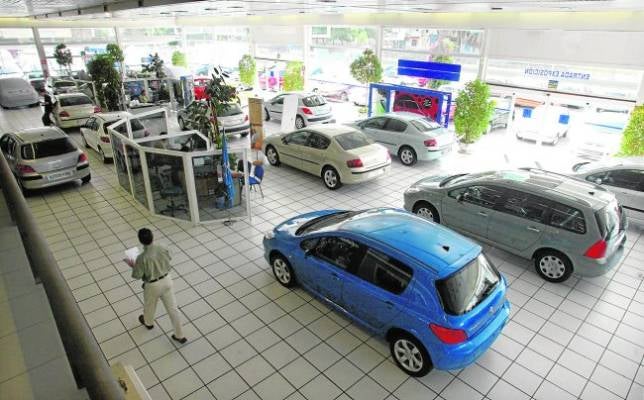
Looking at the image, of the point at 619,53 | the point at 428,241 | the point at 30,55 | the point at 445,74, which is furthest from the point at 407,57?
the point at 30,55

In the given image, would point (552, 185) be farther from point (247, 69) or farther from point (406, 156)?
point (247, 69)

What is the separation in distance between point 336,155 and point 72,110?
36.8ft

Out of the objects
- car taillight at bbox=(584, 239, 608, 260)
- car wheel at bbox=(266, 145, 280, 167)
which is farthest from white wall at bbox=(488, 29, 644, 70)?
car wheel at bbox=(266, 145, 280, 167)

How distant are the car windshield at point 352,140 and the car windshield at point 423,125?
7.14ft

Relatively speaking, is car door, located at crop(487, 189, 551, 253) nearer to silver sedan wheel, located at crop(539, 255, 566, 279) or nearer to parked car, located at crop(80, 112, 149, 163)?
silver sedan wheel, located at crop(539, 255, 566, 279)

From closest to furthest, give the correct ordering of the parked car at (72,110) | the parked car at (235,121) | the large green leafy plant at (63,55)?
1. the parked car at (235,121)
2. the parked car at (72,110)
3. the large green leafy plant at (63,55)

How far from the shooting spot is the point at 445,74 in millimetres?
14289

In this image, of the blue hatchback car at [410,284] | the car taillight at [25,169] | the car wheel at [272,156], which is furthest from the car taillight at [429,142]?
the car taillight at [25,169]

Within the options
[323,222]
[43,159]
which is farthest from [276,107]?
[323,222]

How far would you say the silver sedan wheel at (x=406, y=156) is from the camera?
11.9 metres

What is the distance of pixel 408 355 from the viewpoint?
15.5 feet

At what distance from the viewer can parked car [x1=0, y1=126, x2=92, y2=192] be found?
920 centimetres

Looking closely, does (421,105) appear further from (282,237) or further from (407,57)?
(282,237)

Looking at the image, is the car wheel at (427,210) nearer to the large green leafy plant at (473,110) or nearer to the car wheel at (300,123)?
the large green leafy plant at (473,110)
